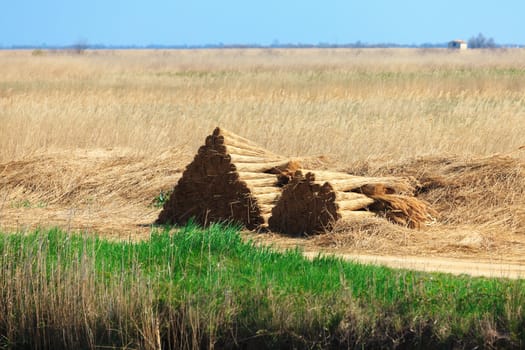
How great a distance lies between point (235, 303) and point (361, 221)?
313 centimetres

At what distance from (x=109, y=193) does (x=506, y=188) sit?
5.20 m

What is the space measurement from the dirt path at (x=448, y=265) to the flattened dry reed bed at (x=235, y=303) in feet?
1.68

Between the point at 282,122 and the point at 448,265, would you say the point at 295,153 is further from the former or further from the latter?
the point at 448,265

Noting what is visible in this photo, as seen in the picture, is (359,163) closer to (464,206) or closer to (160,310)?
(464,206)

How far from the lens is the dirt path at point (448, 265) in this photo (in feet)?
27.5

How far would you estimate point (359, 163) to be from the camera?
12992 millimetres

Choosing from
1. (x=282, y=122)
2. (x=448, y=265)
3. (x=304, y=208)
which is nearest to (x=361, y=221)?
(x=304, y=208)

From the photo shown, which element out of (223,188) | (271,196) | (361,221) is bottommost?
(361,221)

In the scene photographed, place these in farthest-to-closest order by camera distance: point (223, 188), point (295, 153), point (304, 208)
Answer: point (295, 153)
point (223, 188)
point (304, 208)

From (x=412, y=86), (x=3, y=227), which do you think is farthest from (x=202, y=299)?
(x=412, y=86)

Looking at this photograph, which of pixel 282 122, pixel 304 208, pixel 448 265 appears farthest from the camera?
pixel 282 122

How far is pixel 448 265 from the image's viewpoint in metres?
8.86

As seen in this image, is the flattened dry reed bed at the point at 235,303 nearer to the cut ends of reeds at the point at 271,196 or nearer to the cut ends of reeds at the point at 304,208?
the cut ends of reeds at the point at 304,208

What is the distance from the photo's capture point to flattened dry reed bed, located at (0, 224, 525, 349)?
275 inches
